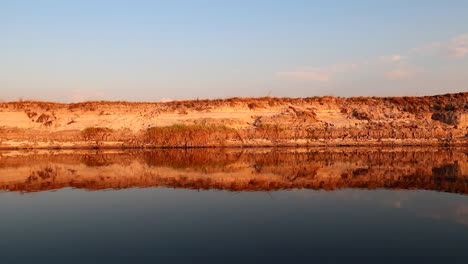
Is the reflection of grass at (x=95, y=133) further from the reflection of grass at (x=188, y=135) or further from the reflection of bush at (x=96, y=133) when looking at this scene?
the reflection of grass at (x=188, y=135)

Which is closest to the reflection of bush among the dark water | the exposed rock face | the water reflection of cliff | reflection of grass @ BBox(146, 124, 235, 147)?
the exposed rock face

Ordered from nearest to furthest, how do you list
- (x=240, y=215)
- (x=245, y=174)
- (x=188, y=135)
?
(x=240, y=215) → (x=245, y=174) → (x=188, y=135)

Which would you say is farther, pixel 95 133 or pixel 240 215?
pixel 95 133

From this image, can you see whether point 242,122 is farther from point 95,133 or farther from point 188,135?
point 95,133

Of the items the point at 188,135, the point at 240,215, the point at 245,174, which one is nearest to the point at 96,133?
the point at 188,135

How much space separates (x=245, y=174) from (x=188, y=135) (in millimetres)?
15201

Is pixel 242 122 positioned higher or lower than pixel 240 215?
higher

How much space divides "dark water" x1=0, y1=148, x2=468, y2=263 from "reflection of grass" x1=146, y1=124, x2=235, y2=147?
1294cm

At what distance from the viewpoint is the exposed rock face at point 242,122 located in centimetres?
2927

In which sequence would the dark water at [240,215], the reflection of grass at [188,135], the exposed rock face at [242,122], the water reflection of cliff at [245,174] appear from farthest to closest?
the reflection of grass at [188,135], the exposed rock face at [242,122], the water reflection of cliff at [245,174], the dark water at [240,215]

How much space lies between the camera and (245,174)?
1502 cm

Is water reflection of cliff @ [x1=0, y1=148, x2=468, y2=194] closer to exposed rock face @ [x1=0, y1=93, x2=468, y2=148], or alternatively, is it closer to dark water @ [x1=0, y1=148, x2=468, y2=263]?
dark water @ [x1=0, y1=148, x2=468, y2=263]

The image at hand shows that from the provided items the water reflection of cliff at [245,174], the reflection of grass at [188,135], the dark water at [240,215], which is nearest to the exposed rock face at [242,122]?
the reflection of grass at [188,135]

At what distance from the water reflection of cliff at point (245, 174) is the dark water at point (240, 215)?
0.07 metres
